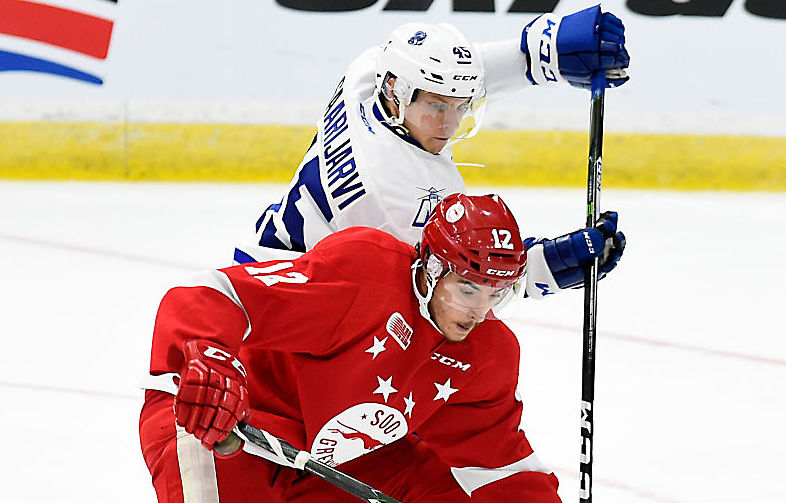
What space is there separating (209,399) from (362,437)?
1.71 feet

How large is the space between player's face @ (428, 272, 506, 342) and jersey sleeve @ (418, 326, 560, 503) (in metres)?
0.21

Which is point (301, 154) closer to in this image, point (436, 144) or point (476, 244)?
point (436, 144)

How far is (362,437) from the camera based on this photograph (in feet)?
7.50

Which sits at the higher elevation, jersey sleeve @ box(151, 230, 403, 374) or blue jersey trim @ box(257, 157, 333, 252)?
jersey sleeve @ box(151, 230, 403, 374)

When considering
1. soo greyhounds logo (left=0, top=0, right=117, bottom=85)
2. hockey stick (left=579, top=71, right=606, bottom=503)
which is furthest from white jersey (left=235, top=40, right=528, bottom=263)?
soo greyhounds logo (left=0, top=0, right=117, bottom=85)

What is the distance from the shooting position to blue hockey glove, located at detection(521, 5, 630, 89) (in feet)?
8.58

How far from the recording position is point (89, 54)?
5.34 m

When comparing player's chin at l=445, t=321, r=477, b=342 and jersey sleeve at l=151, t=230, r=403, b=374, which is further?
player's chin at l=445, t=321, r=477, b=342

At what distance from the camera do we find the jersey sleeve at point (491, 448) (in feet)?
7.68

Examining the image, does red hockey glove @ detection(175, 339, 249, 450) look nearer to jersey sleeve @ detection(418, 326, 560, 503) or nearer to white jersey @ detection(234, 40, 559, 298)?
jersey sleeve @ detection(418, 326, 560, 503)

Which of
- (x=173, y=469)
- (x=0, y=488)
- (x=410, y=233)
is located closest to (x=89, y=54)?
(x=0, y=488)

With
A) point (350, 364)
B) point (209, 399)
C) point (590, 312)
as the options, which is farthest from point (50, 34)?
point (209, 399)

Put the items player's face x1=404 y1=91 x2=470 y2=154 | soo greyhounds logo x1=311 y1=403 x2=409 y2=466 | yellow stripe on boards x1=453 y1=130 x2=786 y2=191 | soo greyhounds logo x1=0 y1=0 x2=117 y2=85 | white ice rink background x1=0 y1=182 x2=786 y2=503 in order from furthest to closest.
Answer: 1. yellow stripe on boards x1=453 y1=130 x2=786 y2=191
2. soo greyhounds logo x1=0 y1=0 x2=117 y2=85
3. white ice rink background x1=0 y1=182 x2=786 y2=503
4. player's face x1=404 y1=91 x2=470 y2=154
5. soo greyhounds logo x1=311 y1=403 x2=409 y2=466

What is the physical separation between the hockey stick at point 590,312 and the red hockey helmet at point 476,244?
1.27 feet
